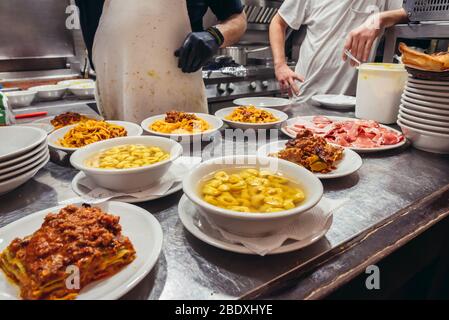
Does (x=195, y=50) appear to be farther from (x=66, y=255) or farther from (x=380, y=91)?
(x=66, y=255)

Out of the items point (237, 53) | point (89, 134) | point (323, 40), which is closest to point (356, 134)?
point (89, 134)

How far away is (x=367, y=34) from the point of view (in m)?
2.59

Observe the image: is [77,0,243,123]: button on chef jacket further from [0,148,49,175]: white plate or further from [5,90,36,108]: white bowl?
[5,90,36,108]: white bowl

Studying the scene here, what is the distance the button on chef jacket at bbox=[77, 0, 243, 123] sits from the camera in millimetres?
2064

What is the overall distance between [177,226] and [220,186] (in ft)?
0.66

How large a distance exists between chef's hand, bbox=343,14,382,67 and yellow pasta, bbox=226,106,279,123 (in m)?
1.08

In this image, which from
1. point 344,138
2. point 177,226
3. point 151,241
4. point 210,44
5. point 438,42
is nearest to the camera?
point 151,241

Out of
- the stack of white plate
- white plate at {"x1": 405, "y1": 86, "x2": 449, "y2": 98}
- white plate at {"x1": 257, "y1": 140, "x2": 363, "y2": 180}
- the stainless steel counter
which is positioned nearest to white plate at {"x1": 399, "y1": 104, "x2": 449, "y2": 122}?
the stack of white plate

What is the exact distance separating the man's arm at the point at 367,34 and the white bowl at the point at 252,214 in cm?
193

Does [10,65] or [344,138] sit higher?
[10,65]

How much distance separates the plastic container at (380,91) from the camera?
209 cm
